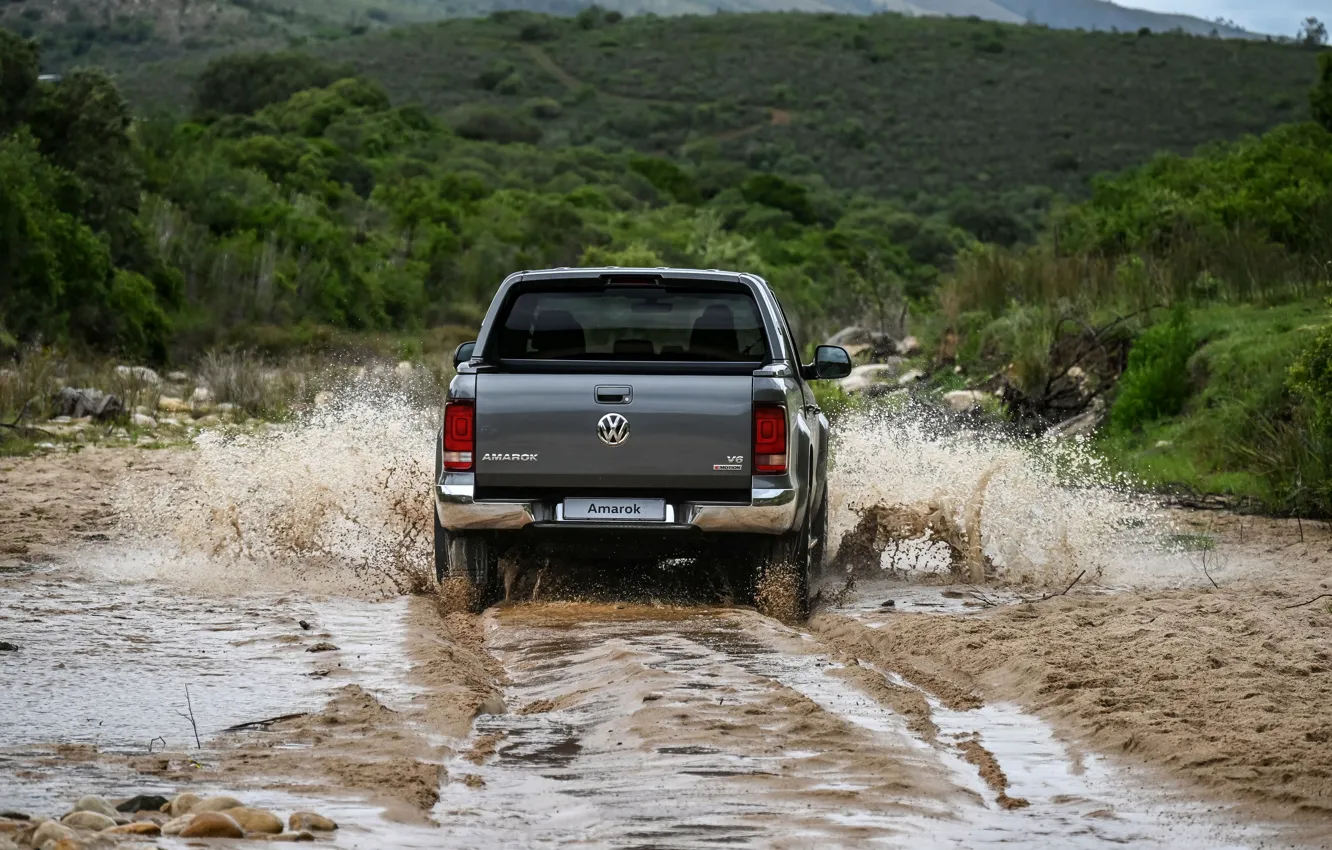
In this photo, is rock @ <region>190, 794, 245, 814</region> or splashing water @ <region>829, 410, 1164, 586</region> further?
splashing water @ <region>829, 410, 1164, 586</region>

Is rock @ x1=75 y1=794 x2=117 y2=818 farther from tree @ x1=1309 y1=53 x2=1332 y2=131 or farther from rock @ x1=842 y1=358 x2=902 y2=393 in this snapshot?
tree @ x1=1309 y1=53 x2=1332 y2=131

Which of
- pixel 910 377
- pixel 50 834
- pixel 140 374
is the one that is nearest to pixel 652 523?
pixel 50 834

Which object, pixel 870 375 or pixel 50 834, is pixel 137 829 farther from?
pixel 870 375

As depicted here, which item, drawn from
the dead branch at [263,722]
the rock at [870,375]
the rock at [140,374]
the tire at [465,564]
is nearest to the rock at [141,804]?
the dead branch at [263,722]

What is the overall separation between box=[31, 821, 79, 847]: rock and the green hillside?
257 feet

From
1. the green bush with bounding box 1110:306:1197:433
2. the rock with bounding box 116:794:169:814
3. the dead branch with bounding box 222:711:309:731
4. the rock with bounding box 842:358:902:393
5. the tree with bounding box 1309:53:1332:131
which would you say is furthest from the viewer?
the tree with bounding box 1309:53:1332:131

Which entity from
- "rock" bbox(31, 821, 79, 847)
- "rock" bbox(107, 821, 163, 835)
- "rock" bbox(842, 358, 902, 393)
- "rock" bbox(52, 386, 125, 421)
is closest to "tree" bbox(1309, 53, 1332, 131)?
"rock" bbox(842, 358, 902, 393)

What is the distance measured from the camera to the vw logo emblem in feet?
30.8

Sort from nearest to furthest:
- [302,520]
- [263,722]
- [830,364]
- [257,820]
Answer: [257,820] → [263,722] → [830,364] → [302,520]

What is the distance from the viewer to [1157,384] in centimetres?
1908

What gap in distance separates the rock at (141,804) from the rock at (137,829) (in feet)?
0.91

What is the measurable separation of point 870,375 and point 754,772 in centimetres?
1975

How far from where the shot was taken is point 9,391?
72.2ft

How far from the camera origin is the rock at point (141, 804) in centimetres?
524
